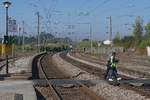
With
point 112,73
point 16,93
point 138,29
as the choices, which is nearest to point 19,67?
A: point 112,73

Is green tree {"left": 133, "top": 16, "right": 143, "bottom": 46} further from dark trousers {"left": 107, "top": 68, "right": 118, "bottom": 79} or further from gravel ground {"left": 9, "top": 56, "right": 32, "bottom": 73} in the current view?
dark trousers {"left": 107, "top": 68, "right": 118, "bottom": 79}

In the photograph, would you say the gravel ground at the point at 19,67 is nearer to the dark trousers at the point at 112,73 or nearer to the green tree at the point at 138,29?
the dark trousers at the point at 112,73

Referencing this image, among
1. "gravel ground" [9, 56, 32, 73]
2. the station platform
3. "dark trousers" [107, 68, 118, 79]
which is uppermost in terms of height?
"dark trousers" [107, 68, 118, 79]

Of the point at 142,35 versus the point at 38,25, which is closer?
the point at 38,25

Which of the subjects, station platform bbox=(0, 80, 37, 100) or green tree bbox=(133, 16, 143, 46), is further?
green tree bbox=(133, 16, 143, 46)

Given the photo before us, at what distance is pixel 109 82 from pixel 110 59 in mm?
1228

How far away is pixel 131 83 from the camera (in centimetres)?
2464

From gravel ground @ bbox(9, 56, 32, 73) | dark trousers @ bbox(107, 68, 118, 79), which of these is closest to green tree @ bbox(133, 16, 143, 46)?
gravel ground @ bbox(9, 56, 32, 73)

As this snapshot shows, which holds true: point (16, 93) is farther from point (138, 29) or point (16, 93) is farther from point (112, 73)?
point (138, 29)

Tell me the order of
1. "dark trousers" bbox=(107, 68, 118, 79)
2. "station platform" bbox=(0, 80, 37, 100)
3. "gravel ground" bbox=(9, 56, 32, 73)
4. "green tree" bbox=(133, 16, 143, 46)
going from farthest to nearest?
"green tree" bbox=(133, 16, 143, 46), "gravel ground" bbox=(9, 56, 32, 73), "dark trousers" bbox=(107, 68, 118, 79), "station platform" bbox=(0, 80, 37, 100)

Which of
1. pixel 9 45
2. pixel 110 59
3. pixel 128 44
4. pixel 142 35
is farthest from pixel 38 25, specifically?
pixel 110 59

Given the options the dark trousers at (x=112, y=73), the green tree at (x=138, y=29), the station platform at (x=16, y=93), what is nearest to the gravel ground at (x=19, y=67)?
the dark trousers at (x=112, y=73)

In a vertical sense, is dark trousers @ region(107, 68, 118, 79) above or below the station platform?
above

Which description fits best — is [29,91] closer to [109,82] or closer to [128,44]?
[109,82]
